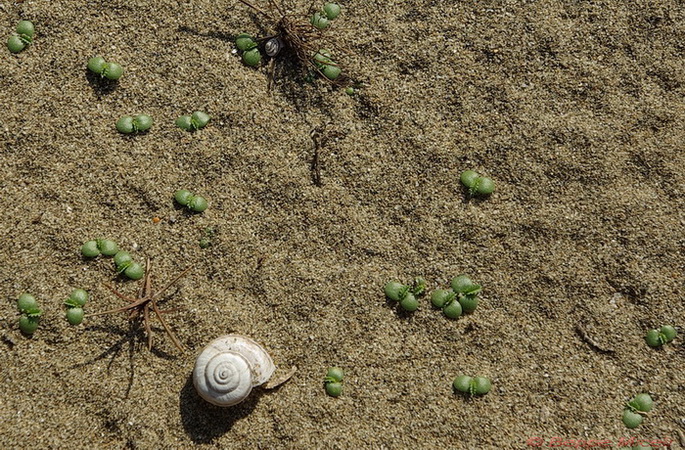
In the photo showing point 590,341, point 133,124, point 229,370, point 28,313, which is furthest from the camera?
point 133,124

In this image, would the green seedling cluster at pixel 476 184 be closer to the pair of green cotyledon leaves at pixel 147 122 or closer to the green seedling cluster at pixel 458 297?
the green seedling cluster at pixel 458 297

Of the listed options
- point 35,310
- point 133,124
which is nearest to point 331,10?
point 133,124

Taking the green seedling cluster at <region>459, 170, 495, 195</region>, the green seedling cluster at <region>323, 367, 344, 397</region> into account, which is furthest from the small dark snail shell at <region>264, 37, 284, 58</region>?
the green seedling cluster at <region>323, 367, 344, 397</region>

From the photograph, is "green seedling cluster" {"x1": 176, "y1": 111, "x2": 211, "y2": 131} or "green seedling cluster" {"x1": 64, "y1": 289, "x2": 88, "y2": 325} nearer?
"green seedling cluster" {"x1": 64, "y1": 289, "x2": 88, "y2": 325}

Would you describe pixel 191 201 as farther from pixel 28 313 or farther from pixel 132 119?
pixel 28 313

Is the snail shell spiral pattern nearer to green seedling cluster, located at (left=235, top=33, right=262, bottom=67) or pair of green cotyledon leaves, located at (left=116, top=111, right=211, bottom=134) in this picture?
pair of green cotyledon leaves, located at (left=116, top=111, right=211, bottom=134)

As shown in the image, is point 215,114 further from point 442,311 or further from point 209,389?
point 442,311

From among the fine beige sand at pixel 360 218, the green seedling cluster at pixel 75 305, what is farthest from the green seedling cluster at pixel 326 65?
the green seedling cluster at pixel 75 305
